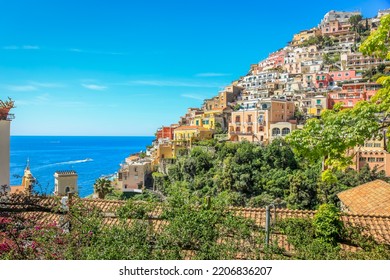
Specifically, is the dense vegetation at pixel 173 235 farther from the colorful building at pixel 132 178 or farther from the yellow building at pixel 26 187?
the colorful building at pixel 132 178

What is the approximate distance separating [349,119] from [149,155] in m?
25.1

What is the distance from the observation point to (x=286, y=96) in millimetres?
27141

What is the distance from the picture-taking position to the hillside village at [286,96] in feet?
74.3

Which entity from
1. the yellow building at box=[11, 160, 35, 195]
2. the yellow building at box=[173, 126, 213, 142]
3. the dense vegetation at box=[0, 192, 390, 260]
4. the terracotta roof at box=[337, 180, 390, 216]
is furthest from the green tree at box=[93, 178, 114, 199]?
the dense vegetation at box=[0, 192, 390, 260]

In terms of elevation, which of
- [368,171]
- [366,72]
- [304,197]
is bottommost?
[304,197]

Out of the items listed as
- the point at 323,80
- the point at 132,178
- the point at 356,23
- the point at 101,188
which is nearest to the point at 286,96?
the point at 323,80

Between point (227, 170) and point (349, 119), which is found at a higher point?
point (349, 119)

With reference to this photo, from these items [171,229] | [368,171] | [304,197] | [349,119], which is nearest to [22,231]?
[171,229]

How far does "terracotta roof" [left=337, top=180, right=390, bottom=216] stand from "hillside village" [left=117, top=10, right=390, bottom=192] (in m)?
9.99

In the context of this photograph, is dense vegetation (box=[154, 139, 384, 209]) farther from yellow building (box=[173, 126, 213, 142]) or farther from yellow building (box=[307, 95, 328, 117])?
yellow building (box=[307, 95, 328, 117])

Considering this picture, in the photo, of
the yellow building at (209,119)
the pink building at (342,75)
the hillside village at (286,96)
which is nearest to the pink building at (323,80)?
the hillside village at (286,96)

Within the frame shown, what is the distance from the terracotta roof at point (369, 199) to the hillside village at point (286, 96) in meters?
9.99

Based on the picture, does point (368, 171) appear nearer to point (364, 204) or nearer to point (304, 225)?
point (364, 204)

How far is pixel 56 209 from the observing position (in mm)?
2996
